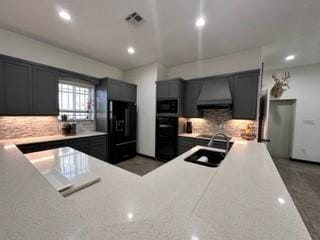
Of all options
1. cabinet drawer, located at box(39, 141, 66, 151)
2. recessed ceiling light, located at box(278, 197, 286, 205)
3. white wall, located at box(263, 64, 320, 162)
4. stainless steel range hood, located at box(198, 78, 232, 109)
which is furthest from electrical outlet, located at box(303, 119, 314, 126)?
cabinet drawer, located at box(39, 141, 66, 151)

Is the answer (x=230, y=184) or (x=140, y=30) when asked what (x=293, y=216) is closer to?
(x=230, y=184)

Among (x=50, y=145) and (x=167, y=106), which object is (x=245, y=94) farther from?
(x=50, y=145)

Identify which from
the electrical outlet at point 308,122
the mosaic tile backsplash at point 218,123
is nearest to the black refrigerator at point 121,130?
the mosaic tile backsplash at point 218,123

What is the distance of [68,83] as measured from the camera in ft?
12.0

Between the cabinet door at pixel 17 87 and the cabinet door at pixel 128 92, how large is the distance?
2.05 metres

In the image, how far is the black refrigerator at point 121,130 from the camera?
12.4ft

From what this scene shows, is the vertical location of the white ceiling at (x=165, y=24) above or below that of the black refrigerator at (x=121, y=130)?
above

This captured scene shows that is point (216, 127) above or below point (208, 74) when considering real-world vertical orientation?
below

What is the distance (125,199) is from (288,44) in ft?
14.3

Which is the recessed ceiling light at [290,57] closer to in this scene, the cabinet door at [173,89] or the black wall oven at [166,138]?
the cabinet door at [173,89]

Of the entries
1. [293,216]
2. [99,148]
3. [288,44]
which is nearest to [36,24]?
[99,148]

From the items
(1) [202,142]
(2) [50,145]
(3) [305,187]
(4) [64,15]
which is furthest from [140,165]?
(3) [305,187]

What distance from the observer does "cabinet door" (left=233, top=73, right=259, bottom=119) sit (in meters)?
3.02

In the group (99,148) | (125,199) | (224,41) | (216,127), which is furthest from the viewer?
(216,127)
